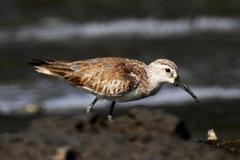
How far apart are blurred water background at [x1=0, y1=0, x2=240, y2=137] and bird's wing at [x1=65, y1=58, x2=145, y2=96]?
3325 millimetres

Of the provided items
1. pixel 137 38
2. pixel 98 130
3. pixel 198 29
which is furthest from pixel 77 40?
pixel 98 130

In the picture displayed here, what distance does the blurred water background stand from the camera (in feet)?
51.2

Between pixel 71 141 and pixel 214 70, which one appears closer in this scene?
pixel 71 141

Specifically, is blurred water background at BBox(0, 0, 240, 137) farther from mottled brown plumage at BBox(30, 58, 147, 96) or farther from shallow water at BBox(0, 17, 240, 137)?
mottled brown plumage at BBox(30, 58, 147, 96)

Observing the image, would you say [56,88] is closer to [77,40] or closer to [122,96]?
[77,40]

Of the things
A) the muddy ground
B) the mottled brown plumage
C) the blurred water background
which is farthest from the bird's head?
the blurred water background

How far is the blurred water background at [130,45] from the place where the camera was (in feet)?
51.2

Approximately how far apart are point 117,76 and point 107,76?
0.40ft

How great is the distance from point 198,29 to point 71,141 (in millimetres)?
13604

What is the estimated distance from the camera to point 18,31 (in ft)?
67.8

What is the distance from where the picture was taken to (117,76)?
34.8ft

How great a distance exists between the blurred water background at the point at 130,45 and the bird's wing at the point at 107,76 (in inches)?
131

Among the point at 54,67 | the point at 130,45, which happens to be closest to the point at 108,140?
the point at 54,67

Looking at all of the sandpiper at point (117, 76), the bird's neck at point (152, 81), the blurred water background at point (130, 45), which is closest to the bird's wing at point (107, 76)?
the sandpiper at point (117, 76)
